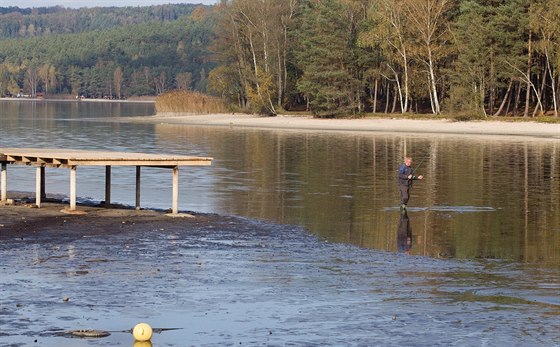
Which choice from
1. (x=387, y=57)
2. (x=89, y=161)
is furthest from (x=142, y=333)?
(x=387, y=57)

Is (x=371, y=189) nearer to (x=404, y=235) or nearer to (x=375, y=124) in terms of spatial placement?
(x=404, y=235)

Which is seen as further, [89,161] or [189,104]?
[189,104]

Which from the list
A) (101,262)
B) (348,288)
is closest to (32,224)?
(101,262)

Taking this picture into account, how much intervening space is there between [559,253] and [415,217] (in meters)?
5.80

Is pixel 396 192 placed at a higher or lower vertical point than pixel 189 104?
lower

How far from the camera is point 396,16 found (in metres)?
91.5

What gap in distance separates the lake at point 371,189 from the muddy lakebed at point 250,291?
2214 mm

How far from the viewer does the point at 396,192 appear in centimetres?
3145

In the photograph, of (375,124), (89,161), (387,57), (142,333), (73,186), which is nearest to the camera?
(142,333)

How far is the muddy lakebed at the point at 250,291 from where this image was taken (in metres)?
13.0

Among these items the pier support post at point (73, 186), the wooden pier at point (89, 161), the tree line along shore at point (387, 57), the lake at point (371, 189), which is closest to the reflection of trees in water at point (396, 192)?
the lake at point (371, 189)

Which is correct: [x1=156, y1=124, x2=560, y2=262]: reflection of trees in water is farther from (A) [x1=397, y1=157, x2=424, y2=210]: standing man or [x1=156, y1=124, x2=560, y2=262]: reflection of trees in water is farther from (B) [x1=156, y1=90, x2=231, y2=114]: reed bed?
(B) [x1=156, y1=90, x2=231, y2=114]: reed bed

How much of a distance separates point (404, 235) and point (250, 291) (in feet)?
23.4

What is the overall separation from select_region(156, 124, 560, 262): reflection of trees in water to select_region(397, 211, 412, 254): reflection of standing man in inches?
5.8
